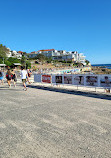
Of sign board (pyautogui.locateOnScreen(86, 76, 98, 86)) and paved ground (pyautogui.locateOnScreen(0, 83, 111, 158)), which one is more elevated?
sign board (pyautogui.locateOnScreen(86, 76, 98, 86))

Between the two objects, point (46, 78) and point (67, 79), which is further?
point (46, 78)

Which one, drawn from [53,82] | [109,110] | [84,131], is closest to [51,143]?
[84,131]

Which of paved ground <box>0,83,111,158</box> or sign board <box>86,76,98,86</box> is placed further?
sign board <box>86,76,98,86</box>

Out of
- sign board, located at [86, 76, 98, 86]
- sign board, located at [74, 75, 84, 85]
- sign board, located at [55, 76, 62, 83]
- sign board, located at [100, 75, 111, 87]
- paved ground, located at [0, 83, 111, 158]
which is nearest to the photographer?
paved ground, located at [0, 83, 111, 158]

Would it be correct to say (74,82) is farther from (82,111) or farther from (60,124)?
(60,124)

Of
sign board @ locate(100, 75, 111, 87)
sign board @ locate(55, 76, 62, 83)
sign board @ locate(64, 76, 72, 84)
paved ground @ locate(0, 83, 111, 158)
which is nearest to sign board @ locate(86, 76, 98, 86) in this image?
sign board @ locate(100, 75, 111, 87)

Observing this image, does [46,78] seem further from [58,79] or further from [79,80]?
[79,80]

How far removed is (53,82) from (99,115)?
752 centimetres

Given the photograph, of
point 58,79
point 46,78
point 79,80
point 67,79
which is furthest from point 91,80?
point 46,78

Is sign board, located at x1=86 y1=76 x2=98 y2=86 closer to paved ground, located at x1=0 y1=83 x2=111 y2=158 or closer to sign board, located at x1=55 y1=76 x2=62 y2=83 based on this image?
sign board, located at x1=55 y1=76 x2=62 y2=83

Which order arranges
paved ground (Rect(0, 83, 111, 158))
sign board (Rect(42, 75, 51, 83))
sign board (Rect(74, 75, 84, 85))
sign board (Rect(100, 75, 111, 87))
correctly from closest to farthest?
paved ground (Rect(0, 83, 111, 158)) < sign board (Rect(100, 75, 111, 87)) < sign board (Rect(74, 75, 84, 85)) < sign board (Rect(42, 75, 51, 83))

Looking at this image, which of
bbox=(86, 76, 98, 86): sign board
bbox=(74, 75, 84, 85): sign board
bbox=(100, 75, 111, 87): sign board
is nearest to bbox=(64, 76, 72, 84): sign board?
bbox=(74, 75, 84, 85): sign board

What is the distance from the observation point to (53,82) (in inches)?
470

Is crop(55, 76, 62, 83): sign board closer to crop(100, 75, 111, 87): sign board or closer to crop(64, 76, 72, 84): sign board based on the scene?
crop(64, 76, 72, 84): sign board
